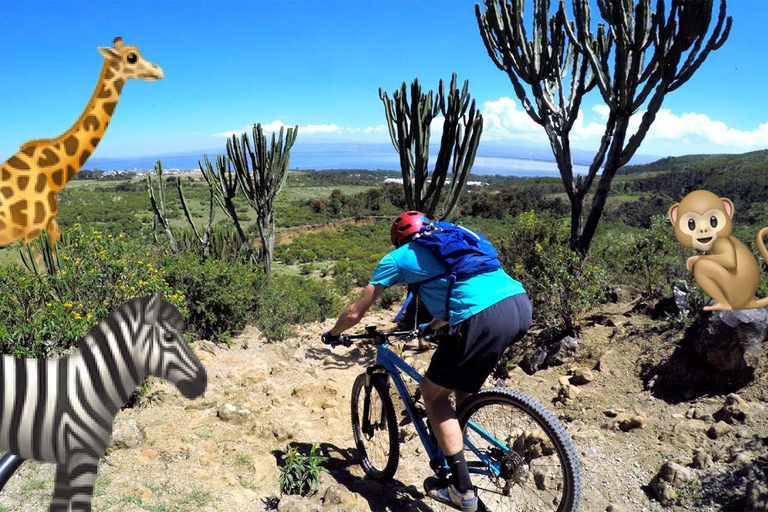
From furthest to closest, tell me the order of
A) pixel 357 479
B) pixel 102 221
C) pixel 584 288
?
pixel 102 221, pixel 584 288, pixel 357 479

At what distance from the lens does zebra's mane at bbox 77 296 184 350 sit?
69.8 inches

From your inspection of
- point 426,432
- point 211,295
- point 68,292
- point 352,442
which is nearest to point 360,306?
point 426,432

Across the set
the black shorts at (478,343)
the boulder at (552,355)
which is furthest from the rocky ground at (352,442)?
the black shorts at (478,343)

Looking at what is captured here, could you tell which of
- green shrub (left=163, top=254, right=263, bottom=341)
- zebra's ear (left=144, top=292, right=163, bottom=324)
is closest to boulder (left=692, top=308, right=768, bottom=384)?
zebra's ear (left=144, top=292, right=163, bottom=324)

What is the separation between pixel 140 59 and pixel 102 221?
95.8ft

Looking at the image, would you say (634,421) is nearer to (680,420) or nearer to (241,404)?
(680,420)

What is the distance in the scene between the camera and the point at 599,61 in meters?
8.06

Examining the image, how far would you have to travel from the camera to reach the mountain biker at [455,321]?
8.80 feet

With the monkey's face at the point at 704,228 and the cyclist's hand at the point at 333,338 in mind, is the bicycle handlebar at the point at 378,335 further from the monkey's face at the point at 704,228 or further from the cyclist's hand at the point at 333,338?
the monkey's face at the point at 704,228

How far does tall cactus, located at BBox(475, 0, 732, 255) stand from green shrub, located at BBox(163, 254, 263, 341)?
5.25 metres

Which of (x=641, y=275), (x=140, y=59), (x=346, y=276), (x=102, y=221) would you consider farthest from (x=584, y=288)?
(x=102, y=221)

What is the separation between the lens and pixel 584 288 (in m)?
6.28

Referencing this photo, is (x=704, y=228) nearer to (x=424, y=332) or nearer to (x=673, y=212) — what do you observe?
(x=673, y=212)

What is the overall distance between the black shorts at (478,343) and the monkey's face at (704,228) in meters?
1.27
